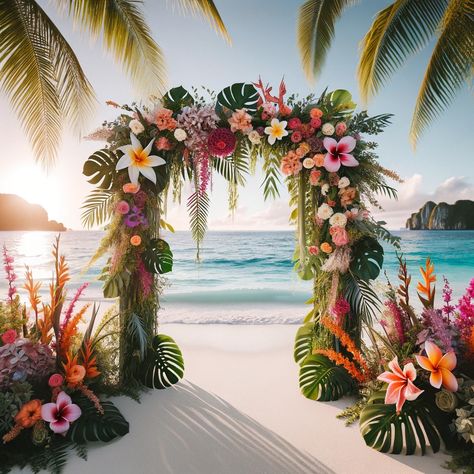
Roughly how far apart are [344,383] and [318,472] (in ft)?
3.29

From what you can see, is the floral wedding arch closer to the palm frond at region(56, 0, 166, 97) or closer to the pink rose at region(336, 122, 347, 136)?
the pink rose at region(336, 122, 347, 136)

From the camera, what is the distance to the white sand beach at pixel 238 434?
6.64ft

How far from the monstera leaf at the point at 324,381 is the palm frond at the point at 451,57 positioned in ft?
14.8

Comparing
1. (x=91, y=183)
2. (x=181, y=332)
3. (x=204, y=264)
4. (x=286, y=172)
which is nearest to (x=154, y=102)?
(x=91, y=183)

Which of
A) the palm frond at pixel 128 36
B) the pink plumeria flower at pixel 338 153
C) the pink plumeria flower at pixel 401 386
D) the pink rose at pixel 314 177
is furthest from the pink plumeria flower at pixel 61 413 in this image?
the palm frond at pixel 128 36

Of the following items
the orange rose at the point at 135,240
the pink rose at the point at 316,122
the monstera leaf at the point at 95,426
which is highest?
the pink rose at the point at 316,122

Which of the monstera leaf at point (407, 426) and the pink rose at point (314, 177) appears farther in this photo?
the pink rose at point (314, 177)

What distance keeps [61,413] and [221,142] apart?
2232 millimetres

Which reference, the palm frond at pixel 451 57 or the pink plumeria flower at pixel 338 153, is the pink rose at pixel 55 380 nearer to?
the pink plumeria flower at pixel 338 153

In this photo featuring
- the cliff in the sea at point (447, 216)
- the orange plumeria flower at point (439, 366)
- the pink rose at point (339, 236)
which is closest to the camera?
the orange plumeria flower at point (439, 366)

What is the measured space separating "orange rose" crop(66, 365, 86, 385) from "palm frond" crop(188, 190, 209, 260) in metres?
1.35

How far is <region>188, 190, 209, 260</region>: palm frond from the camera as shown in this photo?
3.19 metres

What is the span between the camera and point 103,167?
299 cm

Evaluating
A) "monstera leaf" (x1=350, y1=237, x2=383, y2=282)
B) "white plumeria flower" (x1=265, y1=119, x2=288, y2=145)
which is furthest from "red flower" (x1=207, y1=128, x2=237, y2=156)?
"monstera leaf" (x1=350, y1=237, x2=383, y2=282)
